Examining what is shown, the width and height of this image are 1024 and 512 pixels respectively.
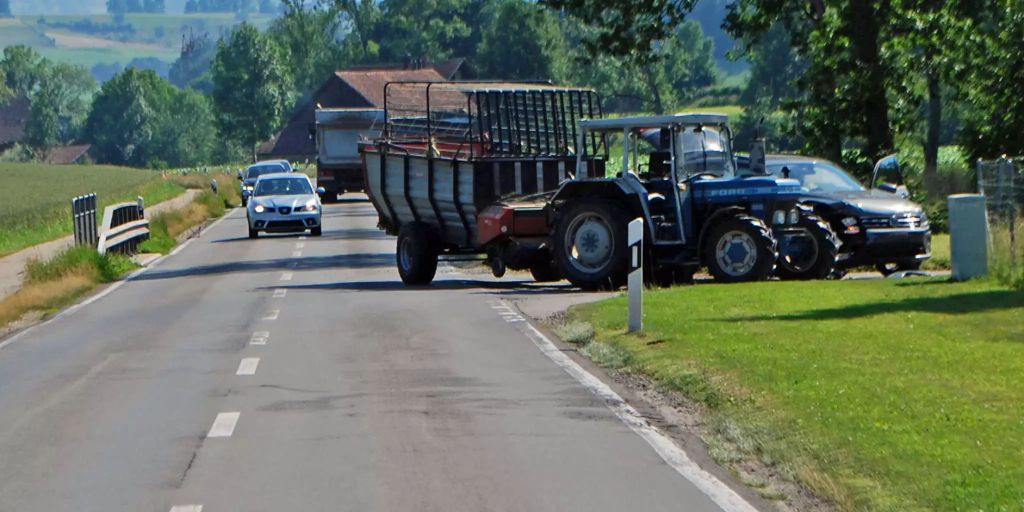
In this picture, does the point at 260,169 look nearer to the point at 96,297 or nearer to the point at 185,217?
the point at 185,217

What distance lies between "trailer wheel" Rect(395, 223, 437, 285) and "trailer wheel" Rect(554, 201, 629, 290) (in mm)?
3055

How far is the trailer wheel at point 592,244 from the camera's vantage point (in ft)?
71.4

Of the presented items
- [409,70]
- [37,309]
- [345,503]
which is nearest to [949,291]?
[345,503]

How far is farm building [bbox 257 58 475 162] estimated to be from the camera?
106500mm

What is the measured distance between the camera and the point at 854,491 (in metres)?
8.65

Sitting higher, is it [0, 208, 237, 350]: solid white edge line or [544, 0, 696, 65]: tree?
[544, 0, 696, 65]: tree

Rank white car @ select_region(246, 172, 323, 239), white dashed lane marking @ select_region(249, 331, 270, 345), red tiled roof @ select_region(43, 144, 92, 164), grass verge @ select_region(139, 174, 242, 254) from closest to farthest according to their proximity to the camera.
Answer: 1. white dashed lane marking @ select_region(249, 331, 270, 345)
2. grass verge @ select_region(139, 174, 242, 254)
3. white car @ select_region(246, 172, 323, 239)
4. red tiled roof @ select_region(43, 144, 92, 164)

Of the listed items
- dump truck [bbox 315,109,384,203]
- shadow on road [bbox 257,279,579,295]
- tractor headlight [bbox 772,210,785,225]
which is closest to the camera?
tractor headlight [bbox 772,210,785,225]

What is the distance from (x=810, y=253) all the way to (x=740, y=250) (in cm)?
114

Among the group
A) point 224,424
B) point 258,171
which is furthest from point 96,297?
point 258,171

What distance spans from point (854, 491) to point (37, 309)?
17.6 m

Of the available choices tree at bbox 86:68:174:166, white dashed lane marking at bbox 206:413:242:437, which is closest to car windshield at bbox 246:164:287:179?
white dashed lane marking at bbox 206:413:242:437

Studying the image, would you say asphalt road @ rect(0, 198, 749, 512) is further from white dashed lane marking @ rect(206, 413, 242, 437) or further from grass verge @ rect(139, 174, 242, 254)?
grass verge @ rect(139, 174, 242, 254)

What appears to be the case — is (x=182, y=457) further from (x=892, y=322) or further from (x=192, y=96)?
(x=192, y=96)
